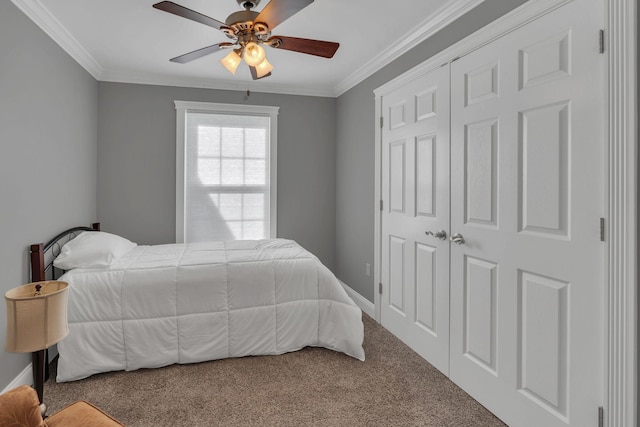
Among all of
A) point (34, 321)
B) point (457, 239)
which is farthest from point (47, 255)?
point (457, 239)

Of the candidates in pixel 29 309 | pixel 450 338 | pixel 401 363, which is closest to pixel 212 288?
pixel 29 309

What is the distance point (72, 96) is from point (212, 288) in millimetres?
2106

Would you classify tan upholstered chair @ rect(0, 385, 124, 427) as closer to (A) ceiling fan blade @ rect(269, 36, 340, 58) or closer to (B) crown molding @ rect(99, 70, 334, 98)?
(A) ceiling fan blade @ rect(269, 36, 340, 58)

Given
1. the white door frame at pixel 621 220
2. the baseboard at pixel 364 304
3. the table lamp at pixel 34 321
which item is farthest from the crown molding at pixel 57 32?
the baseboard at pixel 364 304

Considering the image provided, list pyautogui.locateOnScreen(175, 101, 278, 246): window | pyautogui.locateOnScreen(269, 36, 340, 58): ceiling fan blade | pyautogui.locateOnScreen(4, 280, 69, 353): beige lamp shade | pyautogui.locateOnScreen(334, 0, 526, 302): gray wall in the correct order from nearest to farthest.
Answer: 1. pyautogui.locateOnScreen(4, 280, 69, 353): beige lamp shade
2. pyautogui.locateOnScreen(269, 36, 340, 58): ceiling fan blade
3. pyautogui.locateOnScreen(334, 0, 526, 302): gray wall
4. pyautogui.locateOnScreen(175, 101, 278, 246): window

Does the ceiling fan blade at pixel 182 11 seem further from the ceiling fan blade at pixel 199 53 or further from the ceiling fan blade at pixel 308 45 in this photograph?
the ceiling fan blade at pixel 308 45

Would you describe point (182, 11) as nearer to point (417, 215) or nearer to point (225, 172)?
point (417, 215)

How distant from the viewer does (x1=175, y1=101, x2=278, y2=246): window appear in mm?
4195

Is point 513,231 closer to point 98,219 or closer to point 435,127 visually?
point 435,127

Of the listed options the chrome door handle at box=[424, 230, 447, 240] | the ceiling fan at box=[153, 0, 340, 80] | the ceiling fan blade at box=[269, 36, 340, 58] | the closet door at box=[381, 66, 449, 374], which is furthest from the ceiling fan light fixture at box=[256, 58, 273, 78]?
the chrome door handle at box=[424, 230, 447, 240]

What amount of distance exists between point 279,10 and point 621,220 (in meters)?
1.82

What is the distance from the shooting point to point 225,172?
14.2 feet

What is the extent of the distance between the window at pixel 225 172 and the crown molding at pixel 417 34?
1225 millimetres

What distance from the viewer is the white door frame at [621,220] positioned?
140cm
